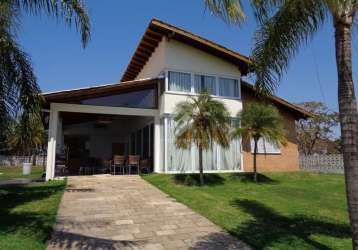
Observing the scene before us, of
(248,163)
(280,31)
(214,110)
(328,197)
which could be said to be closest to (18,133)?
(214,110)

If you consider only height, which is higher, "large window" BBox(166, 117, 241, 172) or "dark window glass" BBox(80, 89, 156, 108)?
"dark window glass" BBox(80, 89, 156, 108)

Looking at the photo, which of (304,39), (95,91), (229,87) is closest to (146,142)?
(95,91)

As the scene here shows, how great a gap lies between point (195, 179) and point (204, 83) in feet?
18.3

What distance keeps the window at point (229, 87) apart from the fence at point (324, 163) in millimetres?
8199

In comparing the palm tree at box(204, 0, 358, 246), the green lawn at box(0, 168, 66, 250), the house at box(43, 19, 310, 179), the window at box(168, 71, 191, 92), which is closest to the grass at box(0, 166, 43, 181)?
the house at box(43, 19, 310, 179)

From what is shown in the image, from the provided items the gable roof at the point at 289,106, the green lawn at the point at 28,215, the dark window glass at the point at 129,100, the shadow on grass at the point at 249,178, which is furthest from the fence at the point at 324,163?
the green lawn at the point at 28,215

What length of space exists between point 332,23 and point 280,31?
0.98m

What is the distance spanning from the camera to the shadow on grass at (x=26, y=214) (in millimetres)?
6734

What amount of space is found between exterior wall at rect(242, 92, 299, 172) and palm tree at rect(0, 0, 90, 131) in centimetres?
1151

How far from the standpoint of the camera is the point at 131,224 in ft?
25.3

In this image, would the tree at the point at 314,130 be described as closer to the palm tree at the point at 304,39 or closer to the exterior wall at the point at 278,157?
the exterior wall at the point at 278,157

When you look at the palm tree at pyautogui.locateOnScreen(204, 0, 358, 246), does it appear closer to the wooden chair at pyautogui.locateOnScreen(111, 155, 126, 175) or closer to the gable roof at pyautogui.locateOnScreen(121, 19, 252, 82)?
the gable roof at pyautogui.locateOnScreen(121, 19, 252, 82)

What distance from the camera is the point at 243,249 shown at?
6.18m

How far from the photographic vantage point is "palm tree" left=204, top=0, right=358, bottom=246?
16.9ft
